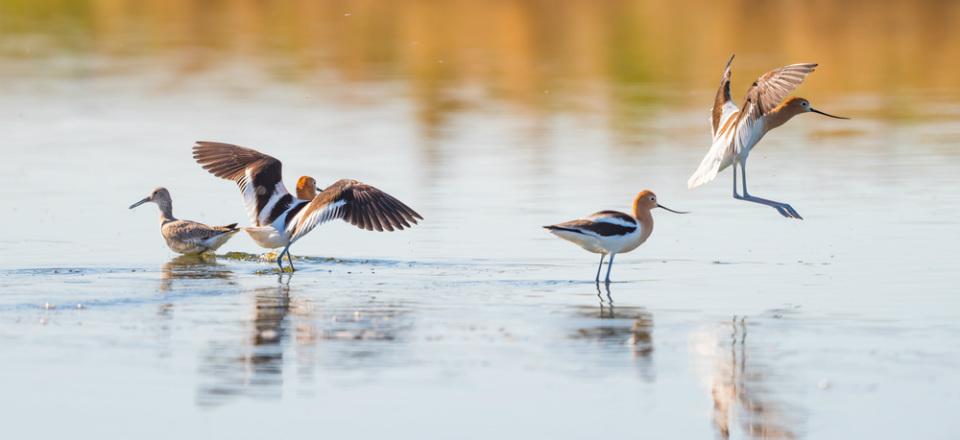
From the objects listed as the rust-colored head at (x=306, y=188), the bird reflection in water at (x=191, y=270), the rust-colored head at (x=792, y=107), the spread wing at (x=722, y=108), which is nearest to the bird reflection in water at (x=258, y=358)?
the bird reflection in water at (x=191, y=270)

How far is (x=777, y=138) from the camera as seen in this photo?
68.0 ft

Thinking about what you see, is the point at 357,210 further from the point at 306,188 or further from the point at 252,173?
the point at 306,188

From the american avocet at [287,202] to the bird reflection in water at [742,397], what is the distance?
321 centimetres

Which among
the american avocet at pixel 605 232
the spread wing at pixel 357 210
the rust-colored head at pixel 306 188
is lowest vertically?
the american avocet at pixel 605 232

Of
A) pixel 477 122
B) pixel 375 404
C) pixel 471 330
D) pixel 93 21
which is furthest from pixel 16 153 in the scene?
pixel 93 21

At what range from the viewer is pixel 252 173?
44.9ft

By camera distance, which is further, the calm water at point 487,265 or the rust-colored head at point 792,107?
the rust-colored head at point 792,107

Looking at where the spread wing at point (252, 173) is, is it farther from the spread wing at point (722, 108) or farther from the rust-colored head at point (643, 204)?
the spread wing at point (722, 108)

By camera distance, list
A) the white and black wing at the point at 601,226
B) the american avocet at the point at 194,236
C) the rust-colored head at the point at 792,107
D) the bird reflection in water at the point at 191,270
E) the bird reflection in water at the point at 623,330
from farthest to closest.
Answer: the rust-colored head at the point at 792,107 < the american avocet at the point at 194,236 < the bird reflection in water at the point at 191,270 < the white and black wing at the point at 601,226 < the bird reflection in water at the point at 623,330

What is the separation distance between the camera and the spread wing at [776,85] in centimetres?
1262

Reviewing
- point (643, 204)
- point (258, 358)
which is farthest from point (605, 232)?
point (258, 358)

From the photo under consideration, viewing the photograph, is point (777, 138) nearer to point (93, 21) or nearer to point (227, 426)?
point (227, 426)

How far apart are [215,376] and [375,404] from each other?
3.22ft

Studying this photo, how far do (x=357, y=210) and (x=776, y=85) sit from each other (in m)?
3.03
